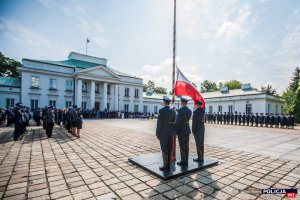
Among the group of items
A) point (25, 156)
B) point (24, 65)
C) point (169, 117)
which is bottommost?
point (25, 156)

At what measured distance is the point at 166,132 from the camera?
4.05 m

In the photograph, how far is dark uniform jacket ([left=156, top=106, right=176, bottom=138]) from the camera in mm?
4071

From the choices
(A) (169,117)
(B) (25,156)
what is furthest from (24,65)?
(A) (169,117)

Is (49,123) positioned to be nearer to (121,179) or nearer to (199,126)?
(121,179)

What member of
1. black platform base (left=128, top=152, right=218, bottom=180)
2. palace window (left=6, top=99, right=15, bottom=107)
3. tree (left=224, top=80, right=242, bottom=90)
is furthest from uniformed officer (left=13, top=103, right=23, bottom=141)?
tree (left=224, top=80, right=242, bottom=90)

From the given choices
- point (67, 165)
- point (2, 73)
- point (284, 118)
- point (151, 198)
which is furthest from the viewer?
point (2, 73)

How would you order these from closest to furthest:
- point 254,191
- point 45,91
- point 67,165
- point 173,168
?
point 254,191
point 173,168
point 67,165
point 45,91

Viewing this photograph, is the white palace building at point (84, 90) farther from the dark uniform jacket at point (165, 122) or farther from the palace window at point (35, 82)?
the dark uniform jacket at point (165, 122)

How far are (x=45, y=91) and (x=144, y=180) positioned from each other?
29259 millimetres

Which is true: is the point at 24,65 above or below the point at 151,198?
above

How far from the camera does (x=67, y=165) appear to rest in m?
4.59

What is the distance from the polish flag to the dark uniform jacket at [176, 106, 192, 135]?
0.65m

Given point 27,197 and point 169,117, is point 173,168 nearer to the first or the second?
point 169,117

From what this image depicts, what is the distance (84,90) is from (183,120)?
2980 cm
